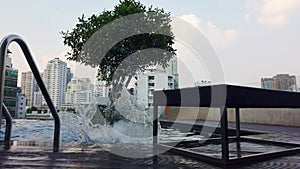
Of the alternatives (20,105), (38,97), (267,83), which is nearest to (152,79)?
(267,83)

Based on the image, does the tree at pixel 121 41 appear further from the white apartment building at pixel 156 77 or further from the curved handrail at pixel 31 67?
the curved handrail at pixel 31 67

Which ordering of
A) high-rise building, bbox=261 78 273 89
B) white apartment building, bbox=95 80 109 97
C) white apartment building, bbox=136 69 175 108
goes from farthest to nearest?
white apartment building, bbox=136 69 175 108 < white apartment building, bbox=95 80 109 97 < high-rise building, bbox=261 78 273 89

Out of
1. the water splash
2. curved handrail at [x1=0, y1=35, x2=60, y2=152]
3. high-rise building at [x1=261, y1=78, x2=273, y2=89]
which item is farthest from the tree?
curved handrail at [x1=0, y1=35, x2=60, y2=152]

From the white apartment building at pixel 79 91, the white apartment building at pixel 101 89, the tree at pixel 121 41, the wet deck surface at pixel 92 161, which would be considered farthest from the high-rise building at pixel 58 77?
the wet deck surface at pixel 92 161

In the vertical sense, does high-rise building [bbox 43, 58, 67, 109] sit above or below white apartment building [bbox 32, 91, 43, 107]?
above

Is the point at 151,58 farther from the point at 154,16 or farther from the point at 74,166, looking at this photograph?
the point at 74,166

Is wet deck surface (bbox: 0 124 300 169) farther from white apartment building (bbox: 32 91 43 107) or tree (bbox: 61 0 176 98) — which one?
tree (bbox: 61 0 176 98)

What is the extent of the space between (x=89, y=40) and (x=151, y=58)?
5.48 feet

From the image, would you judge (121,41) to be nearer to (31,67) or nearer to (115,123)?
(115,123)

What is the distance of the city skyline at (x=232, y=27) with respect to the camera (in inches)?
201

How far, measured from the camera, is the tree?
223 inches

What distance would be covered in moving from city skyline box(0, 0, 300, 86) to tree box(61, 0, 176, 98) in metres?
0.29

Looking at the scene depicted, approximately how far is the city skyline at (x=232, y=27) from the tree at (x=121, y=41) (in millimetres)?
291

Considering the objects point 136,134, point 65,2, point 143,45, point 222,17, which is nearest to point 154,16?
point 143,45
